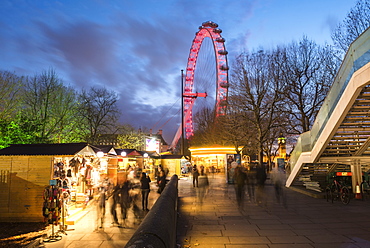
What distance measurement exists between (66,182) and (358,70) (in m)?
12.0

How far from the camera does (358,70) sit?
8961 millimetres

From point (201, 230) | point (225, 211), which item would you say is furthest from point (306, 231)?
point (225, 211)

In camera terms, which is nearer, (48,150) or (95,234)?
(95,234)

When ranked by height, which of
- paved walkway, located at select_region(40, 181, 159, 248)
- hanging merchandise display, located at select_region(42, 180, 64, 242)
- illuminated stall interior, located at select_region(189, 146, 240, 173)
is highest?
illuminated stall interior, located at select_region(189, 146, 240, 173)

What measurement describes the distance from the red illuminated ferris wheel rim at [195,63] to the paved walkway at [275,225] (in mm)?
27000

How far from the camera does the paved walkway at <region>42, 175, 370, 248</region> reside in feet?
20.9

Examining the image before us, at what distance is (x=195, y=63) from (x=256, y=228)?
160 ft

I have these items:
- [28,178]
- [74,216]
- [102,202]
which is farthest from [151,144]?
[102,202]

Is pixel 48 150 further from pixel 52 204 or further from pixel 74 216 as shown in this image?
pixel 52 204

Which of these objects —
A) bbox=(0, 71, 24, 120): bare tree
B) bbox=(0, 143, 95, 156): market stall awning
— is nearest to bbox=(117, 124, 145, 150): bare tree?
bbox=(0, 71, 24, 120): bare tree

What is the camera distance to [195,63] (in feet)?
178

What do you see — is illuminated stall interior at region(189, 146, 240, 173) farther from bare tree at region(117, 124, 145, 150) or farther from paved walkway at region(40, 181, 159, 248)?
paved walkway at region(40, 181, 159, 248)

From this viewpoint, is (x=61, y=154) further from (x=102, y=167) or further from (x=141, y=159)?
(x=141, y=159)

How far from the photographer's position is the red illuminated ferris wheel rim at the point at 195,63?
41.5 metres
